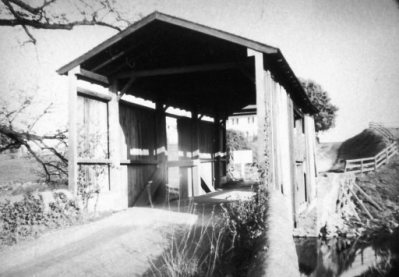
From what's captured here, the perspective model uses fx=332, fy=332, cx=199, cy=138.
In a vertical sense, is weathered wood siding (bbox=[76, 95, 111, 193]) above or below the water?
above

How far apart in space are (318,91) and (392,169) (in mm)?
18024

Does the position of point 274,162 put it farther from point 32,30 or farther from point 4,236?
point 32,30

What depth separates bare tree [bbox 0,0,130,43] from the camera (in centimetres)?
873

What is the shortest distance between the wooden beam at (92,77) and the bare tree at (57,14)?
105 inches

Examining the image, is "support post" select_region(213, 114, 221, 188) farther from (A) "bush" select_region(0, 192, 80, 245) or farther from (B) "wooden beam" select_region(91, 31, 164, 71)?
(A) "bush" select_region(0, 192, 80, 245)

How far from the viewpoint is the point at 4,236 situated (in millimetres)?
5508

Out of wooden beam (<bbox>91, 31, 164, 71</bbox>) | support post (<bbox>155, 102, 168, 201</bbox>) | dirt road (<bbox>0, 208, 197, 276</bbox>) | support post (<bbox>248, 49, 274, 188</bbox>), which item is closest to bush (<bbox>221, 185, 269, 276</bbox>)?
support post (<bbox>248, 49, 274, 188</bbox>)

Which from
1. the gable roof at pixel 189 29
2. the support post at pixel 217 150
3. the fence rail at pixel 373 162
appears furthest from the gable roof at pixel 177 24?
the fence rail at pixel 373 162

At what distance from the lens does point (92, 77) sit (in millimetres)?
7965

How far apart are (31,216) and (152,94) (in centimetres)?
545

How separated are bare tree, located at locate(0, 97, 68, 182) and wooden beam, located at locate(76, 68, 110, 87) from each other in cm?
194

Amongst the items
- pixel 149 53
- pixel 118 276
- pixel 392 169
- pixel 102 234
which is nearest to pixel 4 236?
pixel 102 234

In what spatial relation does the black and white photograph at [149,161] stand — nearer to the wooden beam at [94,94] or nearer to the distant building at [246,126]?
the wooden beam at [94,94]

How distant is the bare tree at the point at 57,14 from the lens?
344 inches
